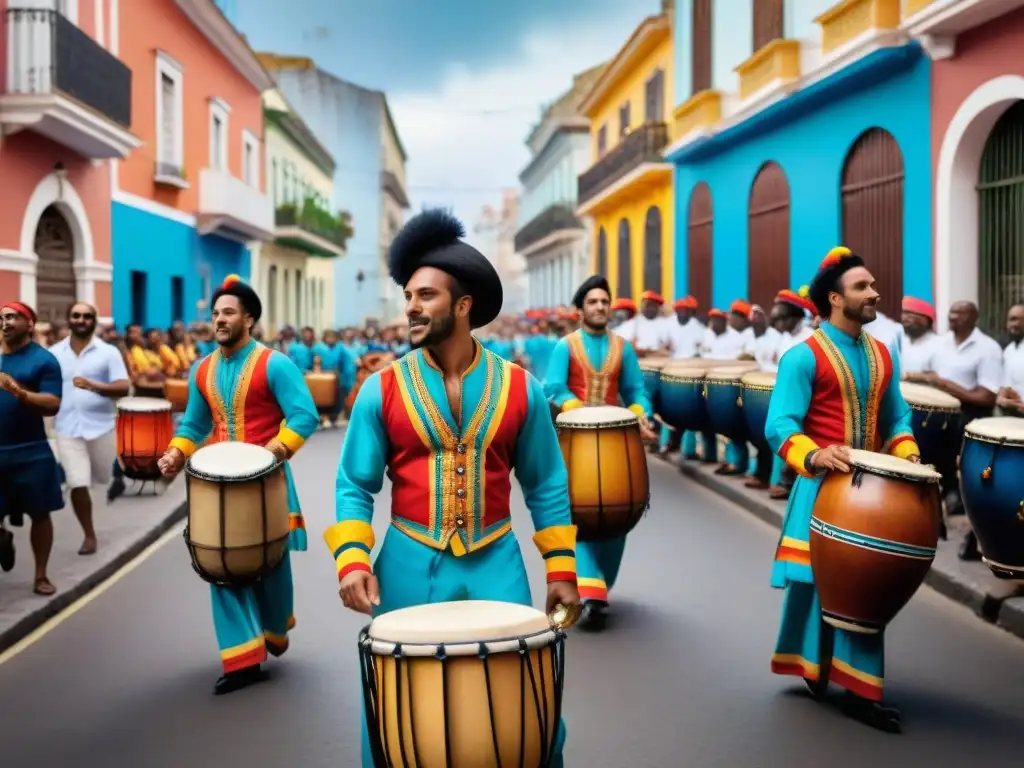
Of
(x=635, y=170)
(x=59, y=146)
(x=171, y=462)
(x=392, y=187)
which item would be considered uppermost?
(x=392, y=187)

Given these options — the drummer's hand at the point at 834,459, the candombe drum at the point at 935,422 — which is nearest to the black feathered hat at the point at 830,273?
the drummer's hand at the point at 834,459

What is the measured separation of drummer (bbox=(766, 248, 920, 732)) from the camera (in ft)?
18.3

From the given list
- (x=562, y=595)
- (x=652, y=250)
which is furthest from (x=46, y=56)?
(x=652, y=250)

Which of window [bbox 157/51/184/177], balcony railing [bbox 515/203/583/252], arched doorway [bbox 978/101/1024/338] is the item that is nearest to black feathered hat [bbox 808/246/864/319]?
arched doorway [bbox 978/101/1024/338]

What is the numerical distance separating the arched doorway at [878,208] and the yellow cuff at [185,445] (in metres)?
10.7

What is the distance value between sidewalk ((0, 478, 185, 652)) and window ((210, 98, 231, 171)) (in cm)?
1728

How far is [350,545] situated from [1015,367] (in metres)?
6.78

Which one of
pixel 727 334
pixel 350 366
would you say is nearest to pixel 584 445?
Answer: pixel 727 334

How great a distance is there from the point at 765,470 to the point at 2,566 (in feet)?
23.8

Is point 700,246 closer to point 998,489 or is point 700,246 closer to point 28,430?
point 28,430

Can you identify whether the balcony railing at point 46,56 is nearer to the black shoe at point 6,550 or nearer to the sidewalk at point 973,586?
the black shoe at point 6,550

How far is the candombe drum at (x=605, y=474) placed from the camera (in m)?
7.12

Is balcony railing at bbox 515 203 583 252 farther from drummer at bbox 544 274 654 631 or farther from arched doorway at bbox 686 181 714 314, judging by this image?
drummer at bbox 544 274 654 631

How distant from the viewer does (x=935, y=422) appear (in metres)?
8.96
